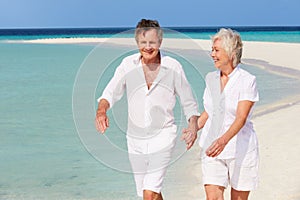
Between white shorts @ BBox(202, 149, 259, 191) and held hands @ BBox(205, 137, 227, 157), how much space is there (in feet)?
0.61

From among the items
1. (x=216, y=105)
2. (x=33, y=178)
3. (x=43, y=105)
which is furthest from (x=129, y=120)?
(x=43, y=105)

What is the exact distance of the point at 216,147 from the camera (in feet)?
12.2

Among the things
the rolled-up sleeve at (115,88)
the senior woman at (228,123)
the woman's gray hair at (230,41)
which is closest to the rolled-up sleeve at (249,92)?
the senior woman at (228,123)

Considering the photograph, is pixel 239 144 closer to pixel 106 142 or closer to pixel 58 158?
pixel 106 142

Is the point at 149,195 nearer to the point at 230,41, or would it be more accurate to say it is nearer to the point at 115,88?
the point at 115,88

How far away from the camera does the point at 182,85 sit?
12.8ft

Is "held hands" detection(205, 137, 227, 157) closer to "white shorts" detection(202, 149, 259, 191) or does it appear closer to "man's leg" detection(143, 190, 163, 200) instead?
"white shorts" detection(202, 149, 259, 191)

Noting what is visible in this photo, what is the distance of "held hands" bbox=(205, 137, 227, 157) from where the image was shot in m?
3.71

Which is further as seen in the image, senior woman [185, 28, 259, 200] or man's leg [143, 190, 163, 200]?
man's leg [143, 190, 163, 200]

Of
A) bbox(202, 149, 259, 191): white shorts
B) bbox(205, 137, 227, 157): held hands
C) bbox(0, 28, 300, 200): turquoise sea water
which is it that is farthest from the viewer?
bbox(0, 28, 300, 200): turquoise sea water

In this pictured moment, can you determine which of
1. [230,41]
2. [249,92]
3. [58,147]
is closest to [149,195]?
[249,92]

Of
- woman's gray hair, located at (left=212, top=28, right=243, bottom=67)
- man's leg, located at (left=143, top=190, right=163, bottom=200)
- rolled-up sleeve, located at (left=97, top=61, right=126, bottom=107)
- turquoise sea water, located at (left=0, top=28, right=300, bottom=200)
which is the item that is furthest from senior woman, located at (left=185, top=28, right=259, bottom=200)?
rolled-up sleeve, located at (left=97, top=61, right=126, bottom=107)

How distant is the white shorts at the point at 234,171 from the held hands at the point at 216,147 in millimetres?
185

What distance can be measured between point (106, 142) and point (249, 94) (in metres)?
0.94
